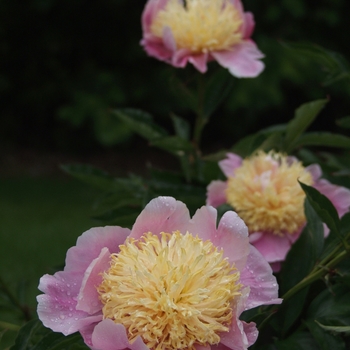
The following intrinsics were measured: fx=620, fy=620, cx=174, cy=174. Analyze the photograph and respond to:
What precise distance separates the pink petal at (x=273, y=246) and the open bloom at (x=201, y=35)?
255mm

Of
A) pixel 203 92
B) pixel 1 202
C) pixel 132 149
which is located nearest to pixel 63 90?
pixel 132 149

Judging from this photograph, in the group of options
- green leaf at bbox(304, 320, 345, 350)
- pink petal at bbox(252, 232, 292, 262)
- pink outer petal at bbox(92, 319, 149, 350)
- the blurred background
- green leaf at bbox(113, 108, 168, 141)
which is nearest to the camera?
pink outer petal at bbox(92, 319, 149, 350)

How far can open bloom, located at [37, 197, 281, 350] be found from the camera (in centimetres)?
43

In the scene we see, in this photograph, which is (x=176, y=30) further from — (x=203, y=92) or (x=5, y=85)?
(x=5, y=85)

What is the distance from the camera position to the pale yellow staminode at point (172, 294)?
0.43m

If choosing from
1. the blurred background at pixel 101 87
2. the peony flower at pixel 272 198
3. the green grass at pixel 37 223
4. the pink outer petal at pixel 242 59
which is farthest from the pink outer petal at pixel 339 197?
the blurred background at pixel 101 87

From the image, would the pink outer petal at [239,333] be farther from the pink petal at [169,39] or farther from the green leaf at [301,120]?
the pink petal at [169,39]

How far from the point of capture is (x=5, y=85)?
3.97m

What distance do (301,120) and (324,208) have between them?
0.72 ft

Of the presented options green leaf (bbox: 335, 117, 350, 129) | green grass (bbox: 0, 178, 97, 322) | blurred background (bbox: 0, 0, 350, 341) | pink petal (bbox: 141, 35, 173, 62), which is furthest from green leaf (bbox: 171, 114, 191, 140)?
blurred background (bbox: 0, 0, 350, 341)

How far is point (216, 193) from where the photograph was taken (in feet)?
2.30

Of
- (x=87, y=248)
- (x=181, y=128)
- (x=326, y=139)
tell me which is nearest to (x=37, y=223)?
(x=181, y=128)

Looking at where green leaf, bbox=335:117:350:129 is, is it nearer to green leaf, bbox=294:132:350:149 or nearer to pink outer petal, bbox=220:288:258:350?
green leaf, bbox=294:132:350:149

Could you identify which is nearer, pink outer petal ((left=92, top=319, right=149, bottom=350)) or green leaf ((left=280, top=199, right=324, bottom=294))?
pink outer petal ((left=92, top=319, right=149, bottom=350))
